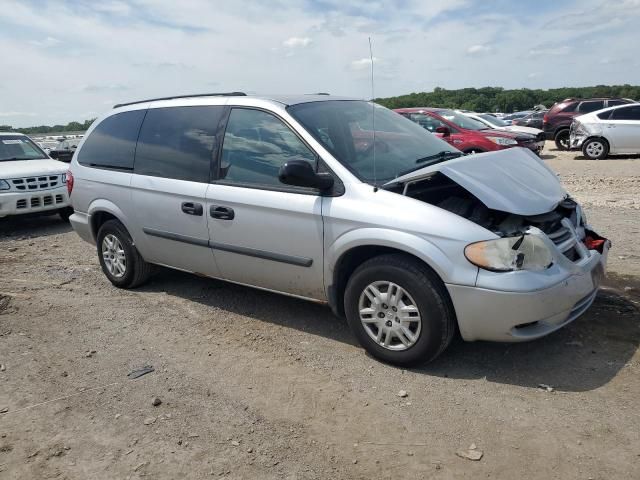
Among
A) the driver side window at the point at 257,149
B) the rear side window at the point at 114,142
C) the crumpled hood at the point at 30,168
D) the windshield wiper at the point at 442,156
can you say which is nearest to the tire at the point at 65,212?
the crumpled hood at the point at 30,168

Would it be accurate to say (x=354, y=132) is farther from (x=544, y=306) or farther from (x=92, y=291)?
(x=92, y=291)

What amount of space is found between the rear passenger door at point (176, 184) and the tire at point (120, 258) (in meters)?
0.25

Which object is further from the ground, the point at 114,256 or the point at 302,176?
the point at 302,176

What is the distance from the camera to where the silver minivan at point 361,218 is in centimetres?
344

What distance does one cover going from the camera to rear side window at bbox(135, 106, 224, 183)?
4.65 metres

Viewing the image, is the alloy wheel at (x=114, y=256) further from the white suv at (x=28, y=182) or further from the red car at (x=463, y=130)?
the red car at (x=463, y=130)

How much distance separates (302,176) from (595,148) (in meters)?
14.7

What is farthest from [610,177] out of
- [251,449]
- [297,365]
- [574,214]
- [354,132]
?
[251,449]

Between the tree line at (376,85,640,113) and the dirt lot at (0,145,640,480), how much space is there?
5353cm

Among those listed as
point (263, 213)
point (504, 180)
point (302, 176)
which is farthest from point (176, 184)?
point (504, 180)

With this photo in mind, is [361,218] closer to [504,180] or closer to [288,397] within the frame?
[504,180]

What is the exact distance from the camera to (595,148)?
1595 centimetres

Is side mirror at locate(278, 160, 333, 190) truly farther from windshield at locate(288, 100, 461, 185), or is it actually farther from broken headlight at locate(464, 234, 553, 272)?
broken headlight at locate(464, 234, 553, 272)

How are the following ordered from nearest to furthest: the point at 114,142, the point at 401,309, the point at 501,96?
the point at 401,309
the point at 114,142
the point at 501,96
